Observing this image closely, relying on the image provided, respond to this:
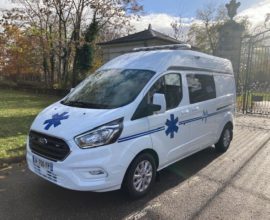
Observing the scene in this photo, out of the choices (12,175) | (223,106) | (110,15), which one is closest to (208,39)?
(110,15)

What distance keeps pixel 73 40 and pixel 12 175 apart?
15797 millimetres

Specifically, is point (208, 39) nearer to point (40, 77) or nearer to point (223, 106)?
point (40, 77)

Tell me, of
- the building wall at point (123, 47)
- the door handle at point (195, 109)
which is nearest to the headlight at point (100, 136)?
the door handle at point (195, 109)

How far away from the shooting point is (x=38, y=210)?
3.81 meters

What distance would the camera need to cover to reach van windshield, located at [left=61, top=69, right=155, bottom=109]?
4.20m

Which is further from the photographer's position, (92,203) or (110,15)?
(110,15)

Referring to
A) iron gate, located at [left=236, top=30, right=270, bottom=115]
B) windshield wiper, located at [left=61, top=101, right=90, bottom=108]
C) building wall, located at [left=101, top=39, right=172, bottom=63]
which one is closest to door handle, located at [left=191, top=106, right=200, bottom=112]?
windshield wiper, located at [left=61, top=101, right=90, bottom=108]

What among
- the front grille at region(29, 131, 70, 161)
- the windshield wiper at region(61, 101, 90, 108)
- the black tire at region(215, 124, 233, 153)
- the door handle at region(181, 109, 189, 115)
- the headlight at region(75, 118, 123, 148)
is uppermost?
the windshield wiper at region(61, 101, 90, 108)

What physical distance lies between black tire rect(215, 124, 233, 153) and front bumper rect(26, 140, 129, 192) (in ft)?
11.7

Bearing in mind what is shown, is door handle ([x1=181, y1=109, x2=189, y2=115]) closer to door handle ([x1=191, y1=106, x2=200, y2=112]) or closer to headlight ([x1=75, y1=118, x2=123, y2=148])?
door handle ([x1=191, y1=106, x2=200, y2=112])

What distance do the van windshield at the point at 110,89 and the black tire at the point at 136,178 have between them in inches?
32.8

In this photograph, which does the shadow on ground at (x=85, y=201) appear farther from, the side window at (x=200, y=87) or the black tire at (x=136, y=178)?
the side window at (x=200, y=87)

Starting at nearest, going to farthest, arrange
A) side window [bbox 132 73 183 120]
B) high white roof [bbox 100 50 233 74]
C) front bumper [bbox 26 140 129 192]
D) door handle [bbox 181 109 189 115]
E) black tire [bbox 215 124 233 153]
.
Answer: front bumper [bbox 26 140 129 192]
side window [bbox 132 73 183 120]
high white roof [bbox 100 50 233 74]
door handle [bbox 181 109 189 115]
black tire [bbox 215 124 233 153]

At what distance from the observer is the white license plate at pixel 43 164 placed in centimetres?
380
